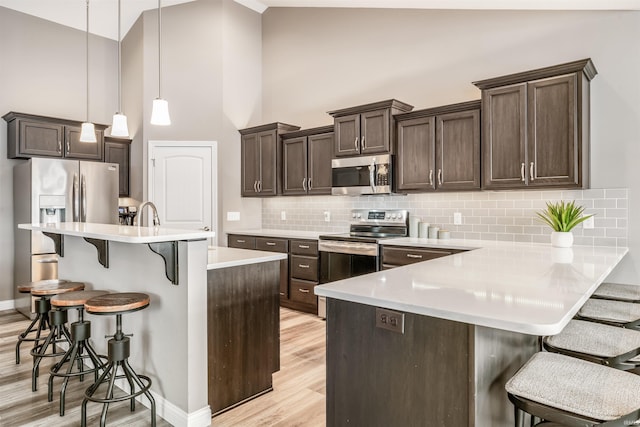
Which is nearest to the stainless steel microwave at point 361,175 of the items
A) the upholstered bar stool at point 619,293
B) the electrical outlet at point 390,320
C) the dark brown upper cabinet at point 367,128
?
the dark brown upper cabinet at point 367,128

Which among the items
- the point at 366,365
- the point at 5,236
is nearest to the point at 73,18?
the point at 5,236

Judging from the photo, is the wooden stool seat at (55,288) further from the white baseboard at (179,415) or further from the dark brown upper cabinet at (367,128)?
the dark brown upper cabinet at (367,128)

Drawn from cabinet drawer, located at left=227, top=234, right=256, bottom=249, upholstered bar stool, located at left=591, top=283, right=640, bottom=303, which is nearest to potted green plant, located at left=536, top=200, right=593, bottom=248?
upholstered bar stool, located at left=591, top=283, right=640, bottom=303

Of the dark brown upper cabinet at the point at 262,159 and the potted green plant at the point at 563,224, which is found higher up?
the dark brown upper cabinet at the point at 262,159

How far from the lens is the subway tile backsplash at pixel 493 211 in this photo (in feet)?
11.0

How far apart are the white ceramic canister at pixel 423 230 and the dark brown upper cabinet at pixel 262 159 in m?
1.98

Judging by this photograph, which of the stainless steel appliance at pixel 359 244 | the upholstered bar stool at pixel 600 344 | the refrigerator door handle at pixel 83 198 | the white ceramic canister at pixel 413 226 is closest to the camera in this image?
the upholstered bar stool at pixel 600 344

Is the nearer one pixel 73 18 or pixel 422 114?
pixel 422 114

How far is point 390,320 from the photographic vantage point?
1.44 meters

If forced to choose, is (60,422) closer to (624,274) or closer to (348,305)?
(348,305)

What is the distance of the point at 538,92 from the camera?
10.8 feet

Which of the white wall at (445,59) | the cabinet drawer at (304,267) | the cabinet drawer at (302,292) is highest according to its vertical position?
the white wall at (445,59)

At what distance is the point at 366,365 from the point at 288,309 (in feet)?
11.5

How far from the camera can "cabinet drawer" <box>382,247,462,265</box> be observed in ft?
12.0
